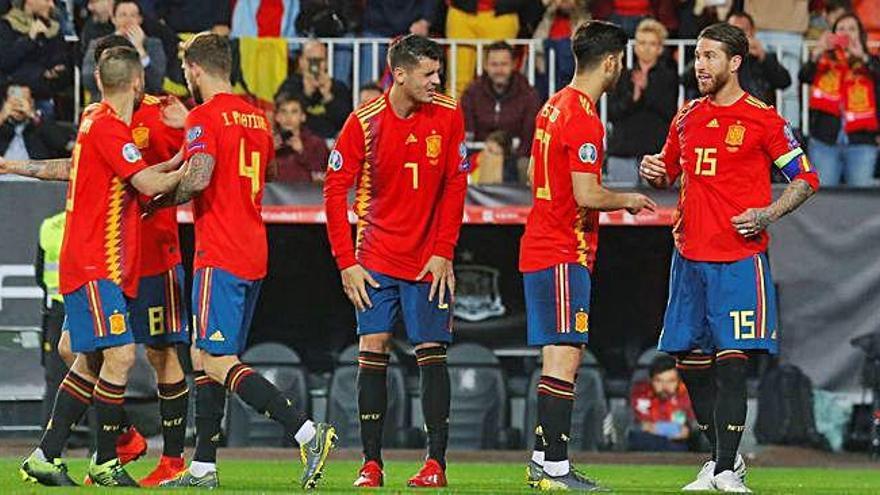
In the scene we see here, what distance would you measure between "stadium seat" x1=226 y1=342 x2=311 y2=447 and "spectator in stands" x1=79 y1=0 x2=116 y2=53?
314cm

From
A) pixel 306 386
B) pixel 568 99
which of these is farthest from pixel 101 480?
pixel 306 386

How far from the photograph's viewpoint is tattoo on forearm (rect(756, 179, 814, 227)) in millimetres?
9766

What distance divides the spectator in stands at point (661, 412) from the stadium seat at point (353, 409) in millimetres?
1956

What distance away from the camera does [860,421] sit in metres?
16.2

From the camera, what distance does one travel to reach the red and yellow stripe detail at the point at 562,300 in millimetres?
9719

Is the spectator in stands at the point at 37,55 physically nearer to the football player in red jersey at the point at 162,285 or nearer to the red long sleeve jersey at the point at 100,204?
the football player in red jersey at the point at 162,285

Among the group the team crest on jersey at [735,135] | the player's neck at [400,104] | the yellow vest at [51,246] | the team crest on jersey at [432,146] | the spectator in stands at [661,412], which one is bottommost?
the spectator in stands at [661,412]

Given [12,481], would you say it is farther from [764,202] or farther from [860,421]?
[860,421]

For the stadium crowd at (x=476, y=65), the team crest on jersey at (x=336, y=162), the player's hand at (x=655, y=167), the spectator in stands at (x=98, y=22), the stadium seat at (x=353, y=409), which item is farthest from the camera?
the spectator in stands at (x=98, y=22)

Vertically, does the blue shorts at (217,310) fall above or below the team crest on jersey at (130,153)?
below

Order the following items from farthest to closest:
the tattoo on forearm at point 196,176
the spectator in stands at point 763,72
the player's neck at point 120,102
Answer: the spectator in stands at point 763,72 < the player's neck at point 120,102 < the tattoo on forearm at point 196,176

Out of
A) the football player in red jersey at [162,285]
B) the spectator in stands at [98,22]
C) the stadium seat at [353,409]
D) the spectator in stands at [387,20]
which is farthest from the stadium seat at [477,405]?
the football player in red jersey at [162,285]

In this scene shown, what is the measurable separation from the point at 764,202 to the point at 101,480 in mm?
3705

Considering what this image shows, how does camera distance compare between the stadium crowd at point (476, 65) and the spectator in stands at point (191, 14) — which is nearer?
the stadium crowd at point (476, 65)
